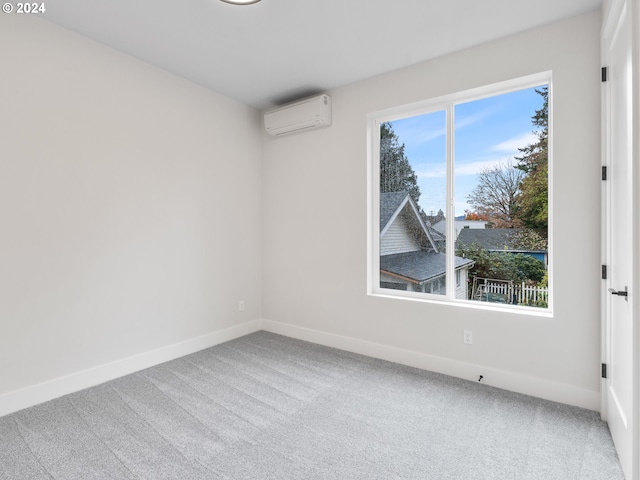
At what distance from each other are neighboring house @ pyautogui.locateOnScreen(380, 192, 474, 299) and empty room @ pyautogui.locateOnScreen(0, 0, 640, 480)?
0.02 metres

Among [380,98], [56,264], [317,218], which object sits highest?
[380,98]

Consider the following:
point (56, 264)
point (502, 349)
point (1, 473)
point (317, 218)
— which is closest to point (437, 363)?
point (502, 349)

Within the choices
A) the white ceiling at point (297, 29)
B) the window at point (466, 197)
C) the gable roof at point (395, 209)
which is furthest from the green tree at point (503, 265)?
the white ceiling at point (297, 29)

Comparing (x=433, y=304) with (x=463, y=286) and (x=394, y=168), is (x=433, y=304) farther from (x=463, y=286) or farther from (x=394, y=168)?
(x=394, y=168)

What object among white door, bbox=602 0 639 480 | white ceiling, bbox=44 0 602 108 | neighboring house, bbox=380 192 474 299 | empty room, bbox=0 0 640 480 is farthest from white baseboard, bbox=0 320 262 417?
white door, bbox=602 0 639 480

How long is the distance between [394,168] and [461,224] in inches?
33.6

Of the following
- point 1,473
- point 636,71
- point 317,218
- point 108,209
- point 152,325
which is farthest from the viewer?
point 317,218

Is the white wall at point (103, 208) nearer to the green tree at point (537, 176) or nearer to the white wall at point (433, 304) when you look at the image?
the white wall at point (433, 304)

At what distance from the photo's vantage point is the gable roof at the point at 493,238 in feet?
8.75

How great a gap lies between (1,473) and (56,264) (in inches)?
50.5

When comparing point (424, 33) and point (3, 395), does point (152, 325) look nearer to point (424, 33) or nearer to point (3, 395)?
point (3, 395)

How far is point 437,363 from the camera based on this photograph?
112 inches

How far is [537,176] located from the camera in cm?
258

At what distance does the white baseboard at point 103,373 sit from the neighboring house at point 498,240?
8.57 feet
